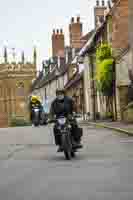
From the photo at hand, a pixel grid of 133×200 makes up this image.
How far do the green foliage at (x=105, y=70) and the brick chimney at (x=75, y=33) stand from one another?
3274cm

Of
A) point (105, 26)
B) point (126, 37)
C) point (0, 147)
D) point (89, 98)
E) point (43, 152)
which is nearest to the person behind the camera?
point (43, 152)

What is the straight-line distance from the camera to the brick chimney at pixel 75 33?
78562mm

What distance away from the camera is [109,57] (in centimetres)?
4538

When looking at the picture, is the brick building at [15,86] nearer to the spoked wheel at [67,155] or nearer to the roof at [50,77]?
the roof at [50,77]

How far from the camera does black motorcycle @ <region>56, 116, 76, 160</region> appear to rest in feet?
47.6

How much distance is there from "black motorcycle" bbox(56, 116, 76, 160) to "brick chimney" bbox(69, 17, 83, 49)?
6348 centimetres

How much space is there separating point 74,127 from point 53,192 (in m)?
6.09

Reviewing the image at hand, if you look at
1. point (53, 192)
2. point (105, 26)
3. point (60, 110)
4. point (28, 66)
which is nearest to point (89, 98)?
point (105, 26)

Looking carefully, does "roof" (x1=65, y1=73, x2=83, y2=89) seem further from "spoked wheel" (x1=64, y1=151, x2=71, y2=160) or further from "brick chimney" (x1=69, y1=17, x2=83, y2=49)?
"spoked wheel" (x1=64, y1=151, x2=71, y2=160)

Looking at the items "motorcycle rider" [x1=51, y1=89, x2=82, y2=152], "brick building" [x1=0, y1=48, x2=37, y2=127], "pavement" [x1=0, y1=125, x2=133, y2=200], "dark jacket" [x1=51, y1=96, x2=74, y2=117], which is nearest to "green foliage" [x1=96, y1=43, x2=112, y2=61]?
"pavement" [x1=0, y1=125, x2=133, y2=200]

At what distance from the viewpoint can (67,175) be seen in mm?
11328

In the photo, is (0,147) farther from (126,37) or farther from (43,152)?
(126,37)

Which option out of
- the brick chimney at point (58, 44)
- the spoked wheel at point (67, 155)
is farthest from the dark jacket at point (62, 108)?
the brick chimney at point (58, 44)

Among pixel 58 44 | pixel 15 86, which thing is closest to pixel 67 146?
pixel 58 44
